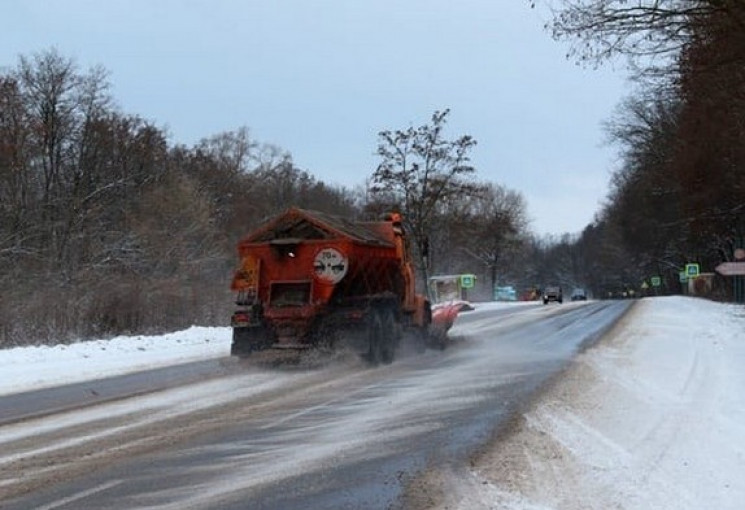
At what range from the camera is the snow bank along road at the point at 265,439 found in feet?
23.0

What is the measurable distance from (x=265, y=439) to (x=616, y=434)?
359 cm

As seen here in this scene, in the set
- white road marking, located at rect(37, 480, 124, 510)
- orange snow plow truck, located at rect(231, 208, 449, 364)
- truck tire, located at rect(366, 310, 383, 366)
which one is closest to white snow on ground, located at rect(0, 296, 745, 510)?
white road marking, located at rect(37, 480, 124, 510)

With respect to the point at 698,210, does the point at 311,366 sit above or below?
below

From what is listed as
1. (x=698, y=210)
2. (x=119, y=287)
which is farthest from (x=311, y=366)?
(x=698, y=210)

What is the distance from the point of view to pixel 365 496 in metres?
6.80

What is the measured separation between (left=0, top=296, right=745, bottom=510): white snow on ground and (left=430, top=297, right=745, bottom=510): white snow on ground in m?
0.01

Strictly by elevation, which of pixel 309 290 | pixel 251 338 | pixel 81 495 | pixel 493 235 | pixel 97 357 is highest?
pixel 493 235

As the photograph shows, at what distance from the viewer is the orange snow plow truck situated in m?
16.4

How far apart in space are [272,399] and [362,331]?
14.8ft

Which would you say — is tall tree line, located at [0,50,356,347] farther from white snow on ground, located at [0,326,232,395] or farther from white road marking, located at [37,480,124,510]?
white road marking, located at [37,480,124,510]

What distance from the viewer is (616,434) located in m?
9.05

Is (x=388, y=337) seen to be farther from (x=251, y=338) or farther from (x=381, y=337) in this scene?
(x=251, y=338)

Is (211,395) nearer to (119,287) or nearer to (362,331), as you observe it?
(362,331)

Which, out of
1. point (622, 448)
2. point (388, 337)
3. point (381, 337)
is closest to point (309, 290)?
point (381, 337)
